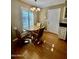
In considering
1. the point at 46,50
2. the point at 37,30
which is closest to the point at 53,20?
the point at 37,30

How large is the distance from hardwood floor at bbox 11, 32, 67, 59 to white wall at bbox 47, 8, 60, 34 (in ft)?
0.27

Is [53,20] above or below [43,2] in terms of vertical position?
below

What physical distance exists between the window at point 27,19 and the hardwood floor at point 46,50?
9.2 inches

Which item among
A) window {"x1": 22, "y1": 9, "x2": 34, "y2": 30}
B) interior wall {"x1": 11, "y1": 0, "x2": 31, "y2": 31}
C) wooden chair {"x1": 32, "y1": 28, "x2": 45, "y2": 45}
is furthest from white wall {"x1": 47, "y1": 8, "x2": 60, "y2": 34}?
interior wall {"x1": 11, "y1": 0, "x2": 31, "y2": 31}

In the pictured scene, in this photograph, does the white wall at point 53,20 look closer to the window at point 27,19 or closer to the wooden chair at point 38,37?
the wooden chair at point 38,37

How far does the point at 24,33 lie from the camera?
4.45 ft

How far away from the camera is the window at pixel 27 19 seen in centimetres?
138

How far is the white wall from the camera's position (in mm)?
1428

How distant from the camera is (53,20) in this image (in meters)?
1.45

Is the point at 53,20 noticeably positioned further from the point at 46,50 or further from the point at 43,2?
the point at 46,50

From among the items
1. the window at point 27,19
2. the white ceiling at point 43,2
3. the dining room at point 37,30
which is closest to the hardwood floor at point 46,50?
the dining room at point 37,30

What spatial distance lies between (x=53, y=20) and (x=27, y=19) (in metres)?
0.35
